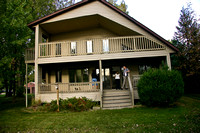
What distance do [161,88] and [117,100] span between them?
310 cm

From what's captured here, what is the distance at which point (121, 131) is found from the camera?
507cm

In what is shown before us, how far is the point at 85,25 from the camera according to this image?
43.9 ft

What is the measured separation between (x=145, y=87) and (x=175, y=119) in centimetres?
272

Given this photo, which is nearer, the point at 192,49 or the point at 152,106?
the point at 152,106

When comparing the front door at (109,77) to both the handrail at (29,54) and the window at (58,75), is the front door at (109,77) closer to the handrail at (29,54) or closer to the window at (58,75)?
the window at (58,75)

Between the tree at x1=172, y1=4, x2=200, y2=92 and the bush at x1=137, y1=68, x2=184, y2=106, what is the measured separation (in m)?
8.34

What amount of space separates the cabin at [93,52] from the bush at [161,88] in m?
1.17

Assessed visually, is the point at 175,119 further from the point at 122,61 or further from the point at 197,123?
the point at 122,61

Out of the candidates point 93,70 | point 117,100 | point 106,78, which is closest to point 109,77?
point 106,78

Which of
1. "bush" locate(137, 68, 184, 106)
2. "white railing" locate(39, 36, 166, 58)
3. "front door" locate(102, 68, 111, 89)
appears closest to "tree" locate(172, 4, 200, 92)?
"white railing" locate(39, 36, 166, 58)

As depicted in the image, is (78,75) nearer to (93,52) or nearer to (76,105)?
(93,52)

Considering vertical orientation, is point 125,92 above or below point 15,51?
below

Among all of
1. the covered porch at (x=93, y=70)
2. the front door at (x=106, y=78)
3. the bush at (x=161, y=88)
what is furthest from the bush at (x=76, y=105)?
the front door at (x=106, y=78)

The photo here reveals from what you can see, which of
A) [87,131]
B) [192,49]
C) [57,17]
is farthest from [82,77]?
[192,49]
